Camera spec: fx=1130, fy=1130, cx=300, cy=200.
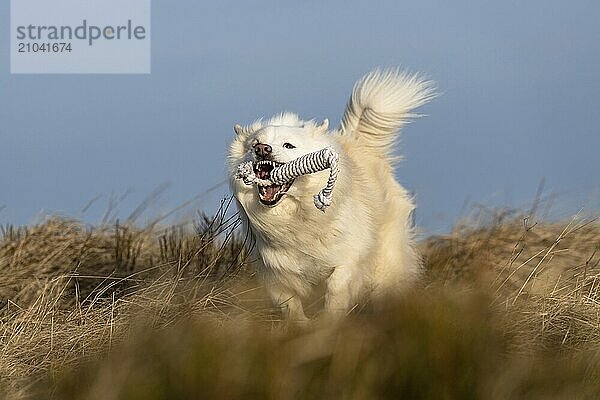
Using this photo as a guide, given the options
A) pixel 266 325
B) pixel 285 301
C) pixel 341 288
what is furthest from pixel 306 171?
pixel 266 325

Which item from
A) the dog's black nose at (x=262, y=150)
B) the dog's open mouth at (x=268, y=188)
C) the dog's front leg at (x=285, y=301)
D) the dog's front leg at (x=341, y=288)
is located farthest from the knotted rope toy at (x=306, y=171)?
the dog's front leg at (x=285, y=301)

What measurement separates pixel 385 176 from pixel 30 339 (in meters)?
3.25

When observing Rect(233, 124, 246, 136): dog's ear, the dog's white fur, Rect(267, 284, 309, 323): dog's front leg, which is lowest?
Rect(267, 284, 309, 323): dog's front leg

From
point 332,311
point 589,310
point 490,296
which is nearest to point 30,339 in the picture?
point 332,311

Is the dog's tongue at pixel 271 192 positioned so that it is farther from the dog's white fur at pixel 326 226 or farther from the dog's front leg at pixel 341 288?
the dog's front leg at pixel 341 288

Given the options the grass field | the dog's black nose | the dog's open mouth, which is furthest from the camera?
the dog's open mouth

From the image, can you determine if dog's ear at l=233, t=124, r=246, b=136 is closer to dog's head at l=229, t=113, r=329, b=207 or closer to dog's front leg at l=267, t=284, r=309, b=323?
dog's head at l=229, t=113, r=329, b=207

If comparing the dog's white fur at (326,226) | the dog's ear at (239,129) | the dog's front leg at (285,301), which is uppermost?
the dog's ear at (239,129)

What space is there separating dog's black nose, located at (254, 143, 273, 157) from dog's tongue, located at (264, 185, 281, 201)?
0.31 metres

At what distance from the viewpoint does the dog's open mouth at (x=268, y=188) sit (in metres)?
8.09

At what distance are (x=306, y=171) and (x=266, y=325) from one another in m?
1.35

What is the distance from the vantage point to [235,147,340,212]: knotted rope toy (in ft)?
26.2

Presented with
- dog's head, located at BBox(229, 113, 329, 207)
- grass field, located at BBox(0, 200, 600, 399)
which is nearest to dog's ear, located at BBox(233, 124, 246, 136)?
dog's head, located at BBox(229, 113, 329, 207)

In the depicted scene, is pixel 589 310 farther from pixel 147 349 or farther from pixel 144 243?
pixel 144 243
